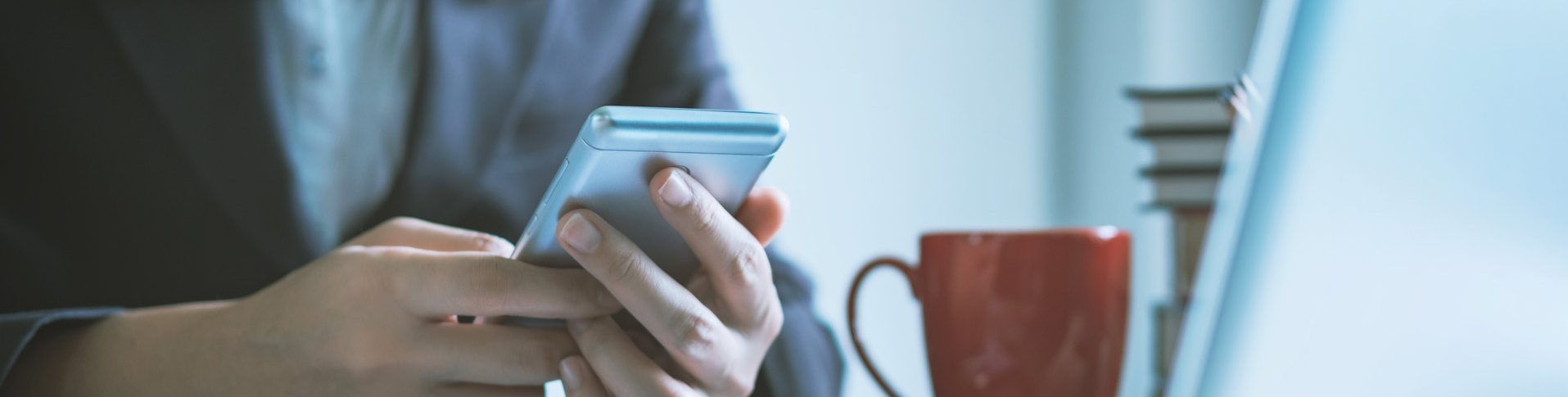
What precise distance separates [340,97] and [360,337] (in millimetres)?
430

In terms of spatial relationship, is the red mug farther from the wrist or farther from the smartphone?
the wrist

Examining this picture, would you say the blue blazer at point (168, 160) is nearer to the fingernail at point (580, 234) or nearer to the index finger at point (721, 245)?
the index finger at point (721, 245)

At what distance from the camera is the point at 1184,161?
1.04m

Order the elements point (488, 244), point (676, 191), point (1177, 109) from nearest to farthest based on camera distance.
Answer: point (676, 191), point (488, 244), point (1177, 109)

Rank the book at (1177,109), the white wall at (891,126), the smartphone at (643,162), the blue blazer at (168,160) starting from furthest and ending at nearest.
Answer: the white wall at (891,126) < the book at (1177,109) < the blue blazer at (168,160) < the smartphone at (643,162)

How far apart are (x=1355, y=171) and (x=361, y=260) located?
308 mm

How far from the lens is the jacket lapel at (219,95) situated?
2.17 ft

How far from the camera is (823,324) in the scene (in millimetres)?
613

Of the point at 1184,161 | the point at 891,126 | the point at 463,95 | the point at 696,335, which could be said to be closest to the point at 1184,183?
the point at 1184,161

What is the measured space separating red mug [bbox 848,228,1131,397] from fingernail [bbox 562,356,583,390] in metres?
0.14

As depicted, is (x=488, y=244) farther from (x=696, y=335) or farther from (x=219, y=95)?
(x=219, y=95)

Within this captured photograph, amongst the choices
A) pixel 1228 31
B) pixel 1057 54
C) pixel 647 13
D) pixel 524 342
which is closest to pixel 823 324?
pixel 524 342

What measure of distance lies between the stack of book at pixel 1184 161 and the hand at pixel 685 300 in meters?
0.68

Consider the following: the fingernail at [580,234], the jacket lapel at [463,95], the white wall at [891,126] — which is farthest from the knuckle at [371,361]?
the white wall at [891,126]
